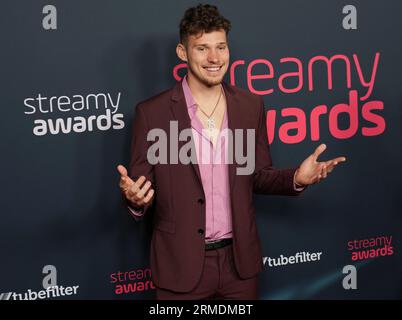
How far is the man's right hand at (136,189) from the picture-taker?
210 centimetres

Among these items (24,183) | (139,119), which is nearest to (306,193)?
(139,119)

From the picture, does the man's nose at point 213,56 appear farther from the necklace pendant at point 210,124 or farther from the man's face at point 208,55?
the necklace pendant at point 210,124

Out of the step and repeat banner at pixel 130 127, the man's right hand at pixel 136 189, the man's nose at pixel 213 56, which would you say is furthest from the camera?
the step and repeat banner at pixel 130 127

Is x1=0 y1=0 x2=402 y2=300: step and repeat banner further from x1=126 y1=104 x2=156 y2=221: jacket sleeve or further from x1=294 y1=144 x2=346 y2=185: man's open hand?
x1=294 y1=144 x2=346 y2=185: man's open hand

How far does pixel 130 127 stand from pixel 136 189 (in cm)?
80

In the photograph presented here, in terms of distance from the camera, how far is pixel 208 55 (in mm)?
2283

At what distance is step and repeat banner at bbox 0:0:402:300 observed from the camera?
107 inches

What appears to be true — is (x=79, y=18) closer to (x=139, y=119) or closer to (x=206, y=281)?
(x=139, y=119)

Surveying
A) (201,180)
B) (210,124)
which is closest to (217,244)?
(201,180)

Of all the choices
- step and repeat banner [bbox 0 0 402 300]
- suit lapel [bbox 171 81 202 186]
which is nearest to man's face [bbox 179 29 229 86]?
suit lapel [bbox 171 81 202 186]

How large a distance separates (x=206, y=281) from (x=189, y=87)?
2.47 ft

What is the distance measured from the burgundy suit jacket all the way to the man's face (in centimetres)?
13

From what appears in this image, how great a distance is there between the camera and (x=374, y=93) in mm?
3154

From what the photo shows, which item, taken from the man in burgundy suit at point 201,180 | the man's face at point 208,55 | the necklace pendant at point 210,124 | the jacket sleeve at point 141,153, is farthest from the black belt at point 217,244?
the man's face at point 208,55
